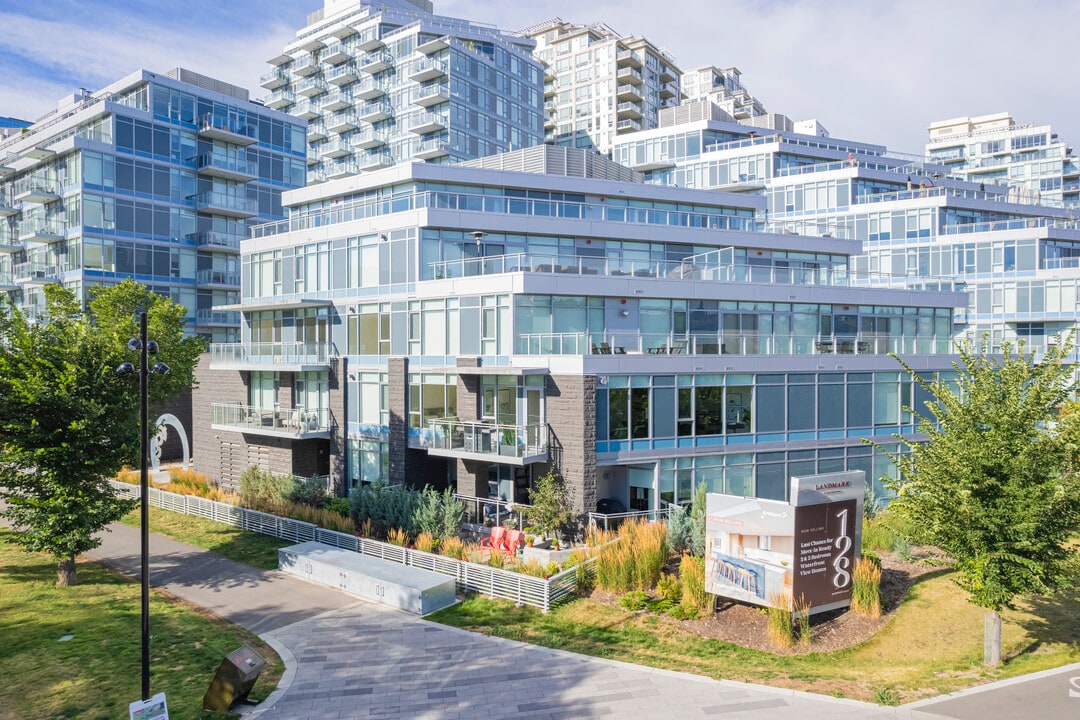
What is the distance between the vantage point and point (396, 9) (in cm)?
7075

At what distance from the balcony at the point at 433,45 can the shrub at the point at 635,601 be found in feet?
173

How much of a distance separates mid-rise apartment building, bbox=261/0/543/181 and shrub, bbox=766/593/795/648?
164 ft

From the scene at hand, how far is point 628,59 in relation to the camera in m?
75.1

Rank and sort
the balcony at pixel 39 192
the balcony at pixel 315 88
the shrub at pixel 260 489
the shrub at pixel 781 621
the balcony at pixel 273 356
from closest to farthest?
the shrub at pixel 781 621
the shrub at pixel 260 489
the balcony at pixel 273 356
the balcony at pixel 39 192
the balcony at pixel 315 88

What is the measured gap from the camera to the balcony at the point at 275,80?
75.5 meters

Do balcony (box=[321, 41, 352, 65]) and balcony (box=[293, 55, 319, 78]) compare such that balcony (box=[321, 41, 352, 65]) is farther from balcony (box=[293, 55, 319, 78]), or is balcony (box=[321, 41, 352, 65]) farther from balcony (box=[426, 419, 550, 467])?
balcony (box=[426, 419, 550, 467])

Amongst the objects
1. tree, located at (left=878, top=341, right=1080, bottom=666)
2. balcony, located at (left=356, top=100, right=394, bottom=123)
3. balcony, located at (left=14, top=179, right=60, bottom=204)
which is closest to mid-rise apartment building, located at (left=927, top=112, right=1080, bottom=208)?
balcony, located at (left=356, top=100, right=394, bottom=123)

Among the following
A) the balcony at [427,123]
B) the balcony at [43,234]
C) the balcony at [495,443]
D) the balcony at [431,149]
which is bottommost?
the balcony at [495,443]

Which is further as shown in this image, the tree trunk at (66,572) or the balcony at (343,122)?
the balcony at (343,122)

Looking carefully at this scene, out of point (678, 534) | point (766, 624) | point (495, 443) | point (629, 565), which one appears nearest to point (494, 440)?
point (495, 443)

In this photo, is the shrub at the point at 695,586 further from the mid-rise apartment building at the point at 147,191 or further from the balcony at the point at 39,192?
the balcony at the point at 39,192

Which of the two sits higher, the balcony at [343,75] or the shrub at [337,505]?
the balcony at [343,75]

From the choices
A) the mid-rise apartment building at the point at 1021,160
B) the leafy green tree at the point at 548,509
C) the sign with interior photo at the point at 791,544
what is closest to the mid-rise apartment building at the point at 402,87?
the leafy green tree at the point at 548,509

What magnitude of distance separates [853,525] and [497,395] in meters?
12.7
